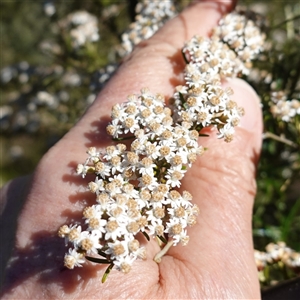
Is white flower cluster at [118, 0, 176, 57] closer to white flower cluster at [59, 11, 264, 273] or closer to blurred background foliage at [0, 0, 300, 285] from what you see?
blurred background foliage at [0, 0, 300, 285]

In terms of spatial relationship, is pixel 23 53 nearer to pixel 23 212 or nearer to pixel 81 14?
pixel 81 14

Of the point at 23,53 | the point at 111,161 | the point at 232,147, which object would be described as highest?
the point at 111,161

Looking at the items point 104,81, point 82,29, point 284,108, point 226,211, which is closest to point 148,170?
point 226,211

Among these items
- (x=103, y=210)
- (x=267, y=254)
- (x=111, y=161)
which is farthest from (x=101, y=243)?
(x=267, y=254)

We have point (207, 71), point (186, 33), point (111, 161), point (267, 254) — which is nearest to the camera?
point (111, 161)

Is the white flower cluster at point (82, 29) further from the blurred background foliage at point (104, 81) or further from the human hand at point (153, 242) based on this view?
the human hand at point (153, 242)

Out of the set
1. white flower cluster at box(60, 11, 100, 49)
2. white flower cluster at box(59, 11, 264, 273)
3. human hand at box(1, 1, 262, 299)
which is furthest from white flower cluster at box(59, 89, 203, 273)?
white flower cluster at box(60, 11, 100, 49)

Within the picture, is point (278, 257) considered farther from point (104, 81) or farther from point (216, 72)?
point (104, 81)
